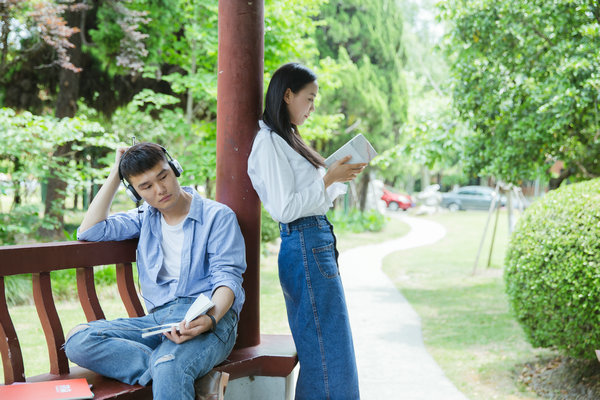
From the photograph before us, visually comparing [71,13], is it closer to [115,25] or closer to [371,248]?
[115,25]

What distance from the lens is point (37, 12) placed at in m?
7.38

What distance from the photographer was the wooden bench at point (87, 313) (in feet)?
8.13

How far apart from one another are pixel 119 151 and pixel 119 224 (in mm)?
345

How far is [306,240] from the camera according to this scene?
2715mm

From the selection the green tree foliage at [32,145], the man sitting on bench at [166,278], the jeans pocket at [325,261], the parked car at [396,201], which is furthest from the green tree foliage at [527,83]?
the parked car at [396,201]

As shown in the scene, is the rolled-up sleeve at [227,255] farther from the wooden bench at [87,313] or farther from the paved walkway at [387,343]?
the paved walkway at [387,343]

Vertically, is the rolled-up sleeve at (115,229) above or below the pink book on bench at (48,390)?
above

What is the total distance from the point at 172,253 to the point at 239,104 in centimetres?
79

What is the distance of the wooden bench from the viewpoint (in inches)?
97.6

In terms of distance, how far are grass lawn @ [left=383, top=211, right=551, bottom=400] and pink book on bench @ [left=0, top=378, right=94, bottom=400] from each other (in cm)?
299

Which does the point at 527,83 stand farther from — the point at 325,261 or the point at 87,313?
the point at 87,313

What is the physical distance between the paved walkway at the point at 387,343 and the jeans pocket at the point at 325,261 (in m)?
1.99

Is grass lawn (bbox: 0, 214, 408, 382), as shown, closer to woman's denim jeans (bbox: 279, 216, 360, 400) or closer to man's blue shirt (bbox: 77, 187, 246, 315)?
man's blue shirt (bbox: 77, 187, 246, 315)

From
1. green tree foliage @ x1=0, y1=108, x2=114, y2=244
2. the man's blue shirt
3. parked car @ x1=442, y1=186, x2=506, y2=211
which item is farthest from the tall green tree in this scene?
parked car @ x1=442, y1=186, x2=506, y2=211
